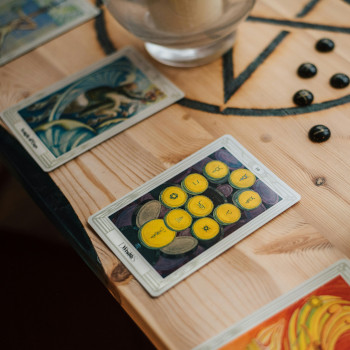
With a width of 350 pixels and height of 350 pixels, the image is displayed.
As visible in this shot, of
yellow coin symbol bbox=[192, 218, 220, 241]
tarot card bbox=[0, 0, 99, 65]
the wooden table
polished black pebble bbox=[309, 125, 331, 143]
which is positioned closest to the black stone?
the wooden table

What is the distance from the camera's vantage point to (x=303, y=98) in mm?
769

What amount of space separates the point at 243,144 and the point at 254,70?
176 millimetres

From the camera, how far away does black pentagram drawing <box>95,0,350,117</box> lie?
776 mm

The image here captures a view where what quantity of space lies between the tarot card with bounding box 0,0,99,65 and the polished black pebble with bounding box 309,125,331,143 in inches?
21.2

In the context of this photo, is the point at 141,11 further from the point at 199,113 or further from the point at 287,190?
the point at 287,190

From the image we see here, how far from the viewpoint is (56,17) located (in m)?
0.98

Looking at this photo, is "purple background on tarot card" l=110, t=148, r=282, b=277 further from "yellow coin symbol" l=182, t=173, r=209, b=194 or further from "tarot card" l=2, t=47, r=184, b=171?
"tarot card" l=2, t=47, r=184, b=171

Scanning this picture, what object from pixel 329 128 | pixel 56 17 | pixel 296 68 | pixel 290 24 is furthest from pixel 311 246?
pixel 56 17

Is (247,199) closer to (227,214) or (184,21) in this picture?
(227,214)

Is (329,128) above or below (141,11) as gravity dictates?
below

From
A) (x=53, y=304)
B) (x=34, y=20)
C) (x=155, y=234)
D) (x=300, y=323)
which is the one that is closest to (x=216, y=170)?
(x=155, y=234)

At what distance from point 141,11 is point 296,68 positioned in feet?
0.98

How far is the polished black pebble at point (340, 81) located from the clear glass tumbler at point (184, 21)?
193 millimetres

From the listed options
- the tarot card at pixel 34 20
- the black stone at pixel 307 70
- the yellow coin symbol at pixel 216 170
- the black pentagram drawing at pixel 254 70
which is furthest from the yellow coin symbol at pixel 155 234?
the tarot card at pixel 34 20
